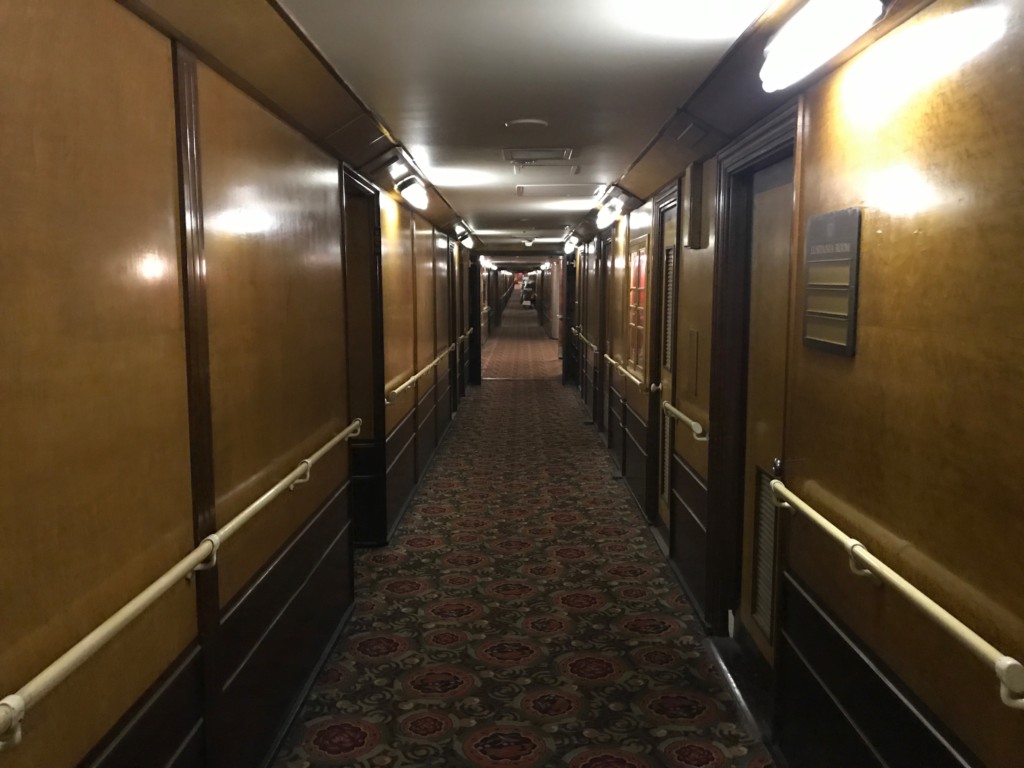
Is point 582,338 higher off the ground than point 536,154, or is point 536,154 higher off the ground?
point 536,154

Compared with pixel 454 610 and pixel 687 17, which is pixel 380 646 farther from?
pixel 687 17

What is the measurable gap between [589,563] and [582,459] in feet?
9.86

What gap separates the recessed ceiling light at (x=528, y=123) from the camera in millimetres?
3902

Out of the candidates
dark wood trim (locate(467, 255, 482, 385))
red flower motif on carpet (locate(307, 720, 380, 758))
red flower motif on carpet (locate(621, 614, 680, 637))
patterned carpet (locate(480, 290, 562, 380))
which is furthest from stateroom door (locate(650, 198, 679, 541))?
patterned carpet (locate(480, 290, 562, 380))

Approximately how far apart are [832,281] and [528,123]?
210cm

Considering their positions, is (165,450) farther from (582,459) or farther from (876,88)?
(582,459)

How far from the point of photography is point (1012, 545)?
4.75ft

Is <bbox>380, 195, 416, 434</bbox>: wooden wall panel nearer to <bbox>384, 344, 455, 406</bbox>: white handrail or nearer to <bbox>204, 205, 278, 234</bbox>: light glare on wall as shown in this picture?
<bbox>384, 344, 455, 406</bbox>: white handrail

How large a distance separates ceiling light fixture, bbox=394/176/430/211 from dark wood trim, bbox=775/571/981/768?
12.0 ft

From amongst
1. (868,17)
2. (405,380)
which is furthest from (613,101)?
(405,380)

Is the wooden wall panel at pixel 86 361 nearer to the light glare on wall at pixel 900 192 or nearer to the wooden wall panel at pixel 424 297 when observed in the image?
the light glare on wall at pixel 900 192

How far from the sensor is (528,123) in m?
3.97

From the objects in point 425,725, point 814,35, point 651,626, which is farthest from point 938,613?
point 651,626

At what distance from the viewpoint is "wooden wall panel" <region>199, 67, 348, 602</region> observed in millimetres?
2365
